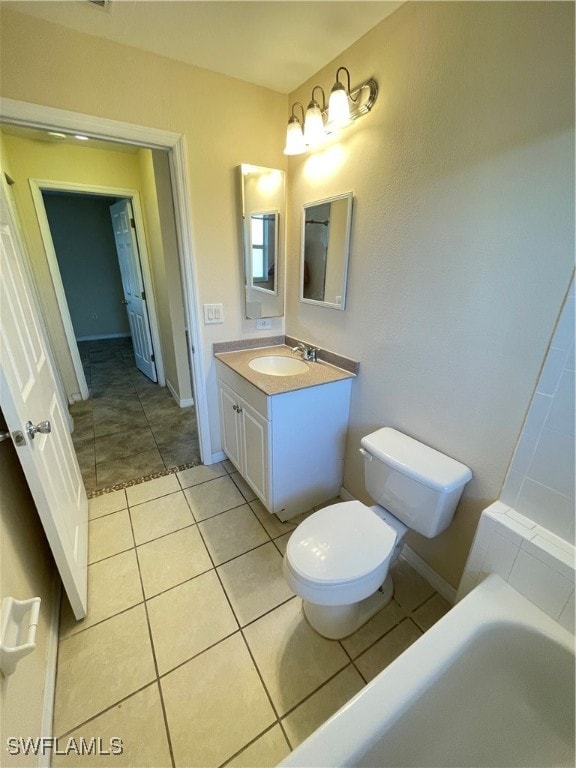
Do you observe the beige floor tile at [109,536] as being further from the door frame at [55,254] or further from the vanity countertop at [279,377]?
the door frame at [55,254]

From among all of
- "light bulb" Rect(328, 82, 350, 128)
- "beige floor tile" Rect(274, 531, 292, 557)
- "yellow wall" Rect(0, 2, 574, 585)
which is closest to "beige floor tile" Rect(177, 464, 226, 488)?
"beige floor tile" Rect(274, 531, 292, 557)

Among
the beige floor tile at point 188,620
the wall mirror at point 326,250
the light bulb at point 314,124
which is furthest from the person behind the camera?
the wall mirror at point 326,250

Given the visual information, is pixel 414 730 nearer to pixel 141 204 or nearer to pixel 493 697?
pixel 493 697

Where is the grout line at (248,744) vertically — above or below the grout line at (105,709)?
below

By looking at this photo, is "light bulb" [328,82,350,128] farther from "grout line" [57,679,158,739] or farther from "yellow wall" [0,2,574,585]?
"grout line" [57,679,158,739]

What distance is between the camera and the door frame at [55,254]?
9.02 ft

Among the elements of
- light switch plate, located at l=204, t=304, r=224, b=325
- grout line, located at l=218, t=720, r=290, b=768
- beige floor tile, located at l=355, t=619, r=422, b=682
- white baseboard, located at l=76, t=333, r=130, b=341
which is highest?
light switch plate, located at l=204, t=304, r=224, b=325

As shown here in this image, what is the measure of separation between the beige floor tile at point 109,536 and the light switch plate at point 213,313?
1.27 metres

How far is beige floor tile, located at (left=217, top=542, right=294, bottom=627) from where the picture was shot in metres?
1.38

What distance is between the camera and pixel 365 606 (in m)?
1.37

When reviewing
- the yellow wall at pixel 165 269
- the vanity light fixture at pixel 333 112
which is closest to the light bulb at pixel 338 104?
the vanity light fixture at pixel 333 112

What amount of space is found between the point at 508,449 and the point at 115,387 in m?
3.70

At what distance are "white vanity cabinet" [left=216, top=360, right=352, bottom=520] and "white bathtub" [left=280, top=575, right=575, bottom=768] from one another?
0.92 metres

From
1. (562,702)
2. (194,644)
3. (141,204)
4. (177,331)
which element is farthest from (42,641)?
(141,204)
